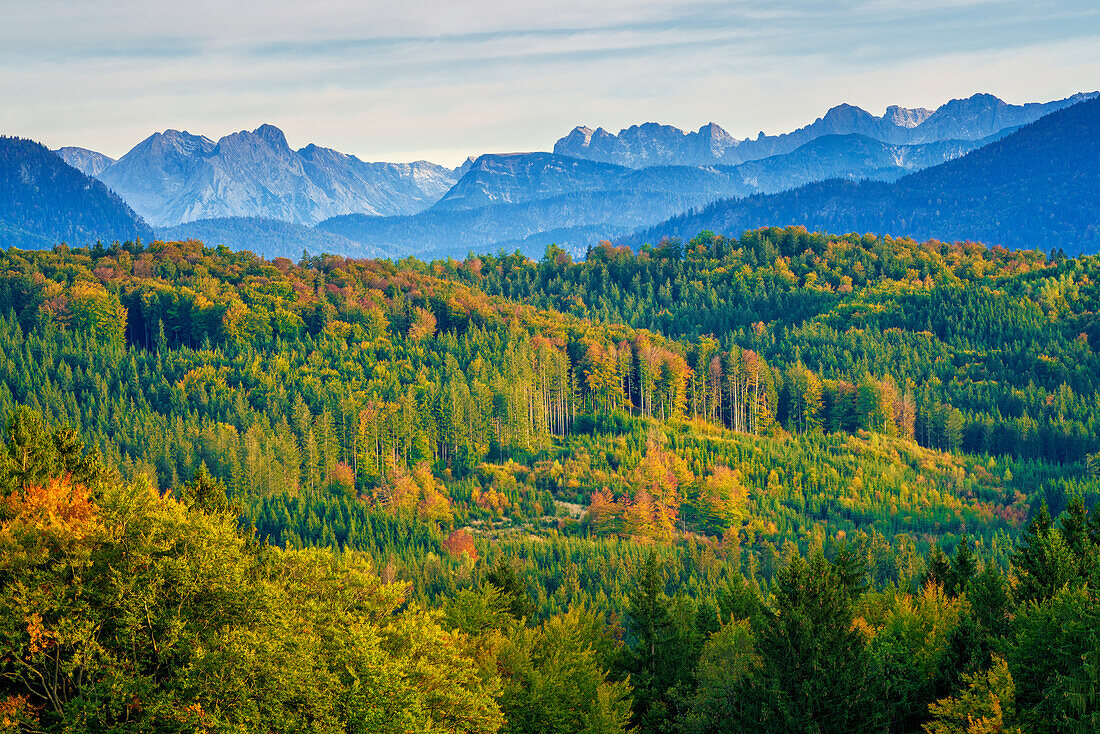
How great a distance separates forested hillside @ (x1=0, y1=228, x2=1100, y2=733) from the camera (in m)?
39.0

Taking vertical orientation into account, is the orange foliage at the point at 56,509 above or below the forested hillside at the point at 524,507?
above

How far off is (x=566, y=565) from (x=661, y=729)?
1776 inches

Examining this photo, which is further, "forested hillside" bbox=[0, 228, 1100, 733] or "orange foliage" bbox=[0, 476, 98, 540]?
"forested hillside" bbox=[0, 228, 1100, 733]

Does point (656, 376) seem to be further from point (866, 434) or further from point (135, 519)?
point (135, 519)

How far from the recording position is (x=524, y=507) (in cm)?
12438

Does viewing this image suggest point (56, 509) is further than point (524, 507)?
No

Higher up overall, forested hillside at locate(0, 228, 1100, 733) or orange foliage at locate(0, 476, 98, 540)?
orange foliage at locate(0, 476, 98, 540)

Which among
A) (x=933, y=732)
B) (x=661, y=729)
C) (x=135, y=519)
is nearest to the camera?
(x=135, y=519)

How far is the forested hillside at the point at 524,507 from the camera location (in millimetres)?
39000

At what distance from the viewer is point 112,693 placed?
35625 millimetres

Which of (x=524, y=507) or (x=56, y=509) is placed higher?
(x=56, y=509)

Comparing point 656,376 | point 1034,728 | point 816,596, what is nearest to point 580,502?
point 656,376

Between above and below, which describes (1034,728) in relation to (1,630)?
below

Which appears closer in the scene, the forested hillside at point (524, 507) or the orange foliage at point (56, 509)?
the orange foliage at point (56, 509)
